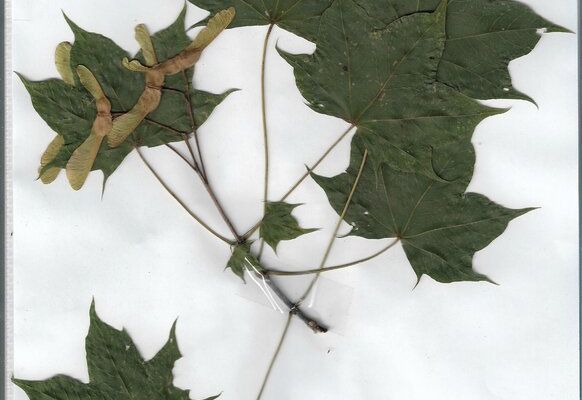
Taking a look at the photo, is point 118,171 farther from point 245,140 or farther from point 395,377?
point 395,377

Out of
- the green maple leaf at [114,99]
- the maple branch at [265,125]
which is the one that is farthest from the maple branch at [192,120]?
the maple branch at [265,125]

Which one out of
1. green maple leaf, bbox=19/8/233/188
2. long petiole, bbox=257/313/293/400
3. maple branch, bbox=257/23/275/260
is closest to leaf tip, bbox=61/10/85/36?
green maple leaf, bbox=19/8/233/188

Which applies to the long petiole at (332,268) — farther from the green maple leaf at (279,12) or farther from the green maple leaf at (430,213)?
the green maple leaf at (279,12)

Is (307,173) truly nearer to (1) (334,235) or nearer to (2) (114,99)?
(1) (334,235)

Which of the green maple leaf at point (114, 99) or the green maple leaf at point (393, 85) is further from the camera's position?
the green maple leaf at point (114, 99)

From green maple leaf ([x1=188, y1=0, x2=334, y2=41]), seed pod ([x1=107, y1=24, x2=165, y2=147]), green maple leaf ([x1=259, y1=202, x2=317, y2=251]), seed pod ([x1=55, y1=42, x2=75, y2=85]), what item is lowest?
green maple leaf ([x1=259, y1=202, x2=317, y2=251])

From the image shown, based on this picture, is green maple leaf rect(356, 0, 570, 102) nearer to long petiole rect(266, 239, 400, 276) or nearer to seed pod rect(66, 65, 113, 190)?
long petiole rect(266, 239, 400, 276)
